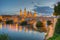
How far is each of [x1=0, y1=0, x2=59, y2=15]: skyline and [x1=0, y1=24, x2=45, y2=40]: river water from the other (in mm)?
378

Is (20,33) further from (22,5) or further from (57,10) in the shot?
(57,10)

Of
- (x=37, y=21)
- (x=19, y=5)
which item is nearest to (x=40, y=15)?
(x=37, y=21)

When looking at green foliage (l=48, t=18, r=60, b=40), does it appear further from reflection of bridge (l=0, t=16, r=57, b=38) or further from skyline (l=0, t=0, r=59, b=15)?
skyline (l=0, t=0, r=59, b=15)

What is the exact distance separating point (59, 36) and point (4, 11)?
1.50m

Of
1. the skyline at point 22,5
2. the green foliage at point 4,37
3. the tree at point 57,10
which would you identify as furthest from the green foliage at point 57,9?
the green foliage at point 4,37

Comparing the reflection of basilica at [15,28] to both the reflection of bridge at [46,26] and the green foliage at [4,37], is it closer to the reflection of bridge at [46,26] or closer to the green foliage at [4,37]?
the reflection of bridge at [46,26]

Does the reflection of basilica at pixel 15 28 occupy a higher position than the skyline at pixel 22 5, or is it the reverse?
the skyline at pixel 22 5

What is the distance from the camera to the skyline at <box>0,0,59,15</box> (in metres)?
4.20

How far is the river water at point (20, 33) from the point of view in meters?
4.16

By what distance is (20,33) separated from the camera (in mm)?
4180

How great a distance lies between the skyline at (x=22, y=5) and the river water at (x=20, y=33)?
1.24 feet

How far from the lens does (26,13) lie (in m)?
4.20

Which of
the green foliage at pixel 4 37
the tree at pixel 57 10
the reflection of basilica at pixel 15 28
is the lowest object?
the green foliage at pixel 4 37

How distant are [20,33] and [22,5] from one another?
0.70 m
